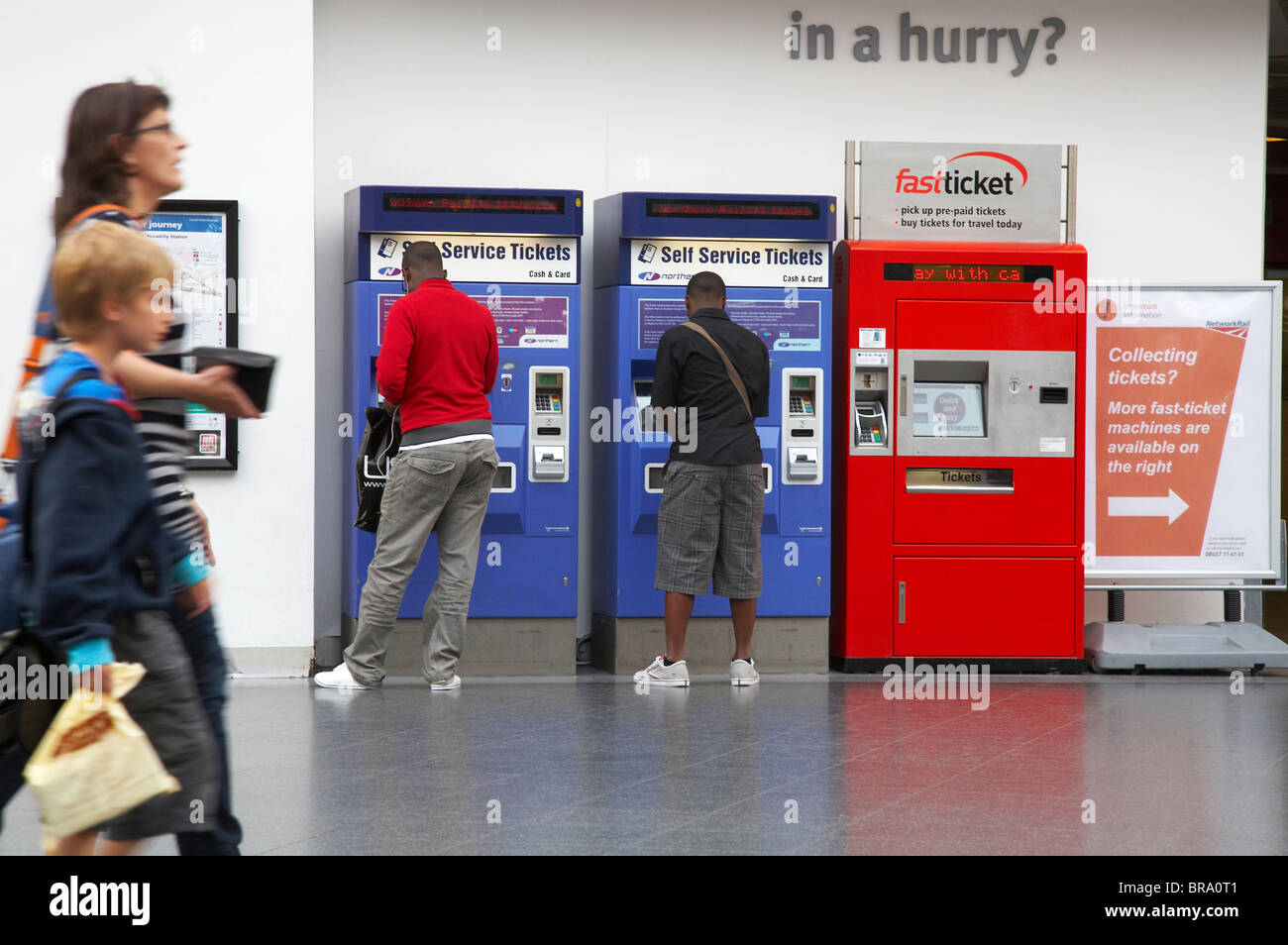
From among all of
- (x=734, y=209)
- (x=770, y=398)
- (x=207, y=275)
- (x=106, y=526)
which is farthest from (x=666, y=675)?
(x=106, y=526)

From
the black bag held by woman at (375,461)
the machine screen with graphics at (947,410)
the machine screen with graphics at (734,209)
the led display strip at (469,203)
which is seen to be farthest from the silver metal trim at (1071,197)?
the black bag held by woman at (375,461)

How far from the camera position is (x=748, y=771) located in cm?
503

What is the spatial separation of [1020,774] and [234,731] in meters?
2.97

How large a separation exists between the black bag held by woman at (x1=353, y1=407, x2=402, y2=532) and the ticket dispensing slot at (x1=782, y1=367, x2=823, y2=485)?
1.98m

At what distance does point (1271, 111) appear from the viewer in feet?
35.6

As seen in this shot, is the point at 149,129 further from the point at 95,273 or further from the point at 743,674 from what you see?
the point at 743,674

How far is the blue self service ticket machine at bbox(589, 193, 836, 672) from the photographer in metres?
7.42

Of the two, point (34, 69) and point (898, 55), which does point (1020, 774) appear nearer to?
point (898, 55)

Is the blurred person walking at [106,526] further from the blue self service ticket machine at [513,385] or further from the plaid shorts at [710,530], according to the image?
the blue self service ticket machine at [513,385]

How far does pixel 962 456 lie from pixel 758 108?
7.47ft

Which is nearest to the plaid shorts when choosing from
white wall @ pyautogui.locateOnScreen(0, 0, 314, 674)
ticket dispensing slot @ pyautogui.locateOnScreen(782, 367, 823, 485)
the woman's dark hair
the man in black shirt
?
the man in black shirt

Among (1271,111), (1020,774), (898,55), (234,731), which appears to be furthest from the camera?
(1271,111)
